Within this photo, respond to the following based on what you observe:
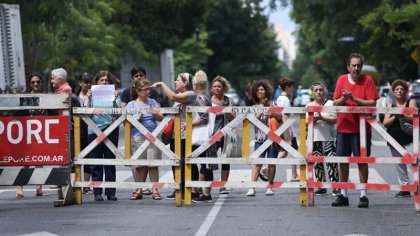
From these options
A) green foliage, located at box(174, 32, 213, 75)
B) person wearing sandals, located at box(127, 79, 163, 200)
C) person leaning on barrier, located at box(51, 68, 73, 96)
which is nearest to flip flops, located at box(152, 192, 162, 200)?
person wearing sandals, located at box(127, 79, 163, 200)

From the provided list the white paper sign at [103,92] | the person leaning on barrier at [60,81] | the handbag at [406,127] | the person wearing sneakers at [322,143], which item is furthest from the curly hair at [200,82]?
the handbag at [406,127]

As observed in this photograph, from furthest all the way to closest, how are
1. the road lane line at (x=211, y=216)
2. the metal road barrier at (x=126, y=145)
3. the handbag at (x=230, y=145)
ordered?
the handbag at (x=230, y=145)
the metal road barrier at (x=126, y=145)
the road lane line at (x=211, y=216)

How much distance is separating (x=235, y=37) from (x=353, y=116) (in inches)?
3274

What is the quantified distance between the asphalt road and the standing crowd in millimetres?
328

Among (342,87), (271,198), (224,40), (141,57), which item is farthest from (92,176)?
(224,40)

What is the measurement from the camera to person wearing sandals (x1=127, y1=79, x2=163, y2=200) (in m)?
15.2

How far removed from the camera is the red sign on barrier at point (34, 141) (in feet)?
48.7

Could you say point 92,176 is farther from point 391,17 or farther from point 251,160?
point 391,17

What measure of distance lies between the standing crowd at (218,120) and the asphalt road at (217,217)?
33 centimetres

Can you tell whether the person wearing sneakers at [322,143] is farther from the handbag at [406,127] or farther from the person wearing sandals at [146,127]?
the person wearing sandals at [146,127]

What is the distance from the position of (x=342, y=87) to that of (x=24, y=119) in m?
3.95

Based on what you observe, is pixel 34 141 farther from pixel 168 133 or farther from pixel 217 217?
pixel 217 217

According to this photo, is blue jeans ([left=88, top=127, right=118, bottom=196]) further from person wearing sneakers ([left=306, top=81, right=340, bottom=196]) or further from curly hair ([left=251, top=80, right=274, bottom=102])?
person wearing sneakers ([left=306, top=81, right=340, bottom=196])

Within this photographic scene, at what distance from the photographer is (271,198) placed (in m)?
15.7
